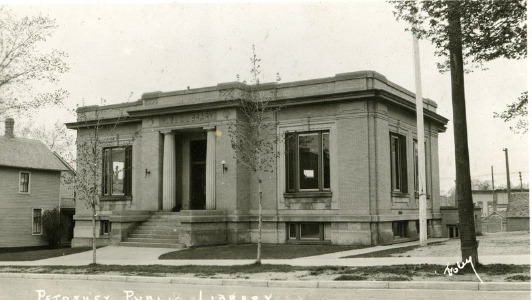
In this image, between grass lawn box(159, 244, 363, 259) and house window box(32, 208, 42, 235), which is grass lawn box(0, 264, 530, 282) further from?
house window box(32, 208, 42, 235)

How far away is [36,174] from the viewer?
41.1m

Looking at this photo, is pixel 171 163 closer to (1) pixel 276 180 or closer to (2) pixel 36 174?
(1) pixel 276 180

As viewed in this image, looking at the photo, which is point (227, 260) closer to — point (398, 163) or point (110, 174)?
point (398, 163)

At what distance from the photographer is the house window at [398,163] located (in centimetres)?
2605

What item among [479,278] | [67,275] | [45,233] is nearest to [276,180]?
[67,275]

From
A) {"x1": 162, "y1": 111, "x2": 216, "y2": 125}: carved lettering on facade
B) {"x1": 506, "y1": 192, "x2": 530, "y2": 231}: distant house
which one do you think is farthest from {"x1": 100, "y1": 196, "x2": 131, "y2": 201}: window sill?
{"x1": 506, "y1": 192, "x2": 530, "y2": 231}: distant house

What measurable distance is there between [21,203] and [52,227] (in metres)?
2.65

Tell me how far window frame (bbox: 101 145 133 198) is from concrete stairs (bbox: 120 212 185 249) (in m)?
3.52

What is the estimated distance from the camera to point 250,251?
72.0 feet

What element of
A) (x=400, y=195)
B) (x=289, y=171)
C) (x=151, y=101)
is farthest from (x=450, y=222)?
(x=151, y=101)

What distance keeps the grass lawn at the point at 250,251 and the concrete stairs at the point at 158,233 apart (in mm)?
1730

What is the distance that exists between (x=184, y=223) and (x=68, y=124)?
39.1ft

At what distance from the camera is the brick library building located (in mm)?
24125

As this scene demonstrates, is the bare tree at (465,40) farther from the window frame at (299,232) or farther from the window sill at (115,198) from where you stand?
A: the window sill at (115,198)
